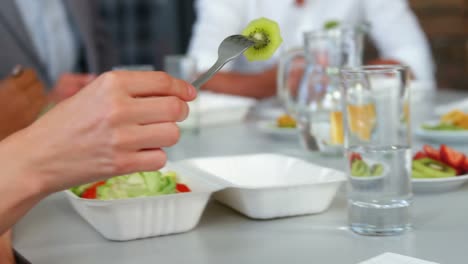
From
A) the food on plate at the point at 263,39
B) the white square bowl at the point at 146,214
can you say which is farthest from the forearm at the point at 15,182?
the food on plate at the point at 263,39

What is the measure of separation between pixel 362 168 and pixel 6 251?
376mm

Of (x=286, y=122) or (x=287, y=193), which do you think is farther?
(x=286, y=122)

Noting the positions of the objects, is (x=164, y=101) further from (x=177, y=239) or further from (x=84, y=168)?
(x=177, y=239)

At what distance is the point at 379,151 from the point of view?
2.40ft

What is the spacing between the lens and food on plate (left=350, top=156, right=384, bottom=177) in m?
0.73

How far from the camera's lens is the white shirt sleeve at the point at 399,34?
7.87ft

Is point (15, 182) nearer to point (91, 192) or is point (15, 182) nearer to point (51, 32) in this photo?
point (91, 192)

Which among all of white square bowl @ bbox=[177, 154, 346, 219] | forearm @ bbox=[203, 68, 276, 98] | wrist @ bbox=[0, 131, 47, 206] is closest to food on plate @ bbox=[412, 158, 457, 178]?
white square bowl @ bbox=[177, 154, 346, 219]

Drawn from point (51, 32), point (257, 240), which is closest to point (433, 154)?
point (257, 240)

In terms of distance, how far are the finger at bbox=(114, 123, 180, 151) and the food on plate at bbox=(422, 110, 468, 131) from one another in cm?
77

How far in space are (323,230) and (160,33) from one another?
3.59m

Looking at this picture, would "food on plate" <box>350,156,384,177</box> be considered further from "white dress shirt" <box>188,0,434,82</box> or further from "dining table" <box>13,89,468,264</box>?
"white dress shirt" <box>188,0,434,82</box>

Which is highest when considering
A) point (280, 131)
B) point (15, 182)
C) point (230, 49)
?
point (230, 49)

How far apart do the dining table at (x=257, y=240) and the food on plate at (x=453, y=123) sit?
1.22ft
